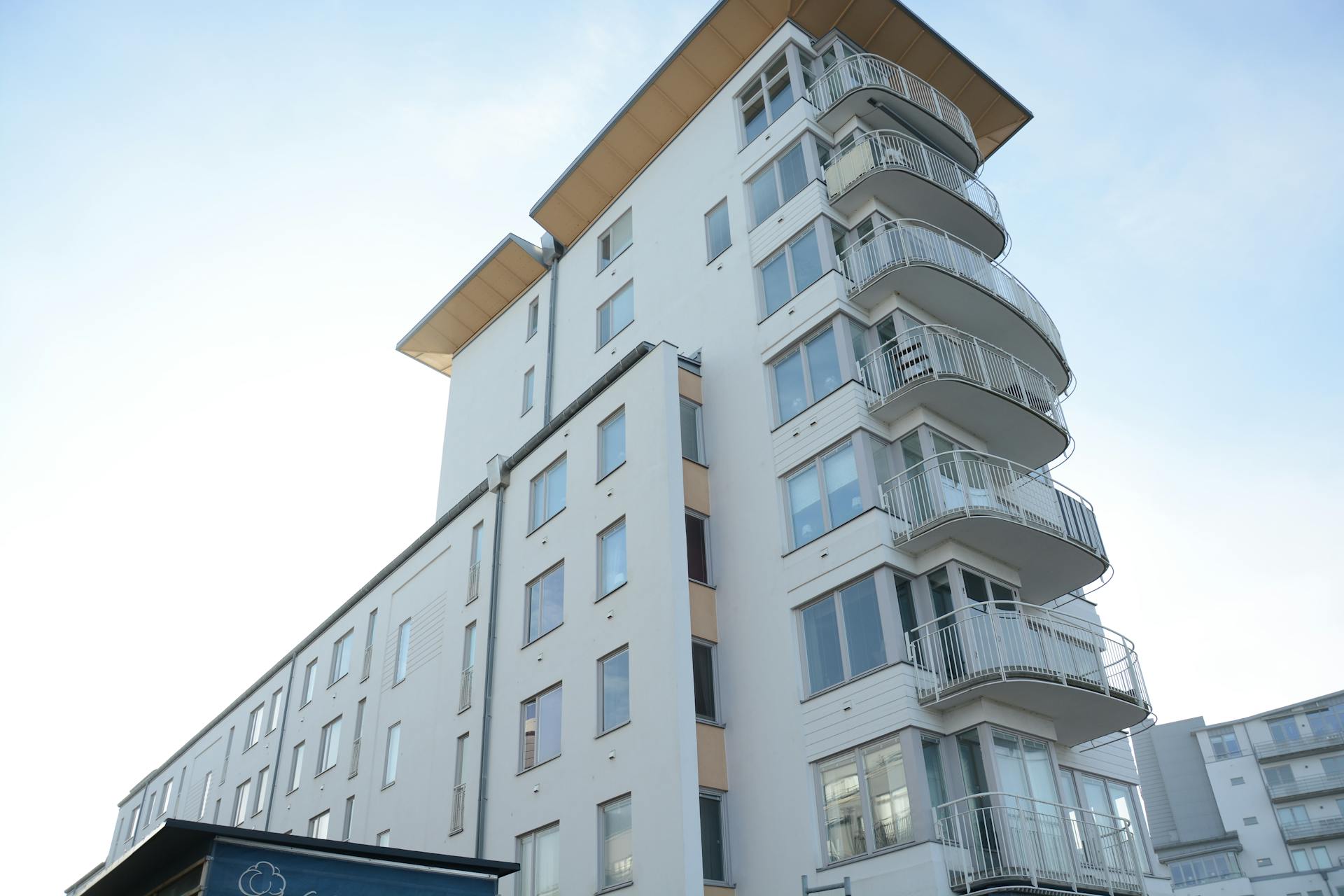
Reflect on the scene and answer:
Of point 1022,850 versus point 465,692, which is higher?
point 465,692

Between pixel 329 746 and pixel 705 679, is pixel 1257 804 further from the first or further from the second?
pixel 705 679

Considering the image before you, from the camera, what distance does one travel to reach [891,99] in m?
23.4

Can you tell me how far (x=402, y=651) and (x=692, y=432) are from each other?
1199 centimetres

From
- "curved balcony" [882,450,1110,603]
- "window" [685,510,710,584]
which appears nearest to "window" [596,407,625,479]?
"window" [685,510,710,584]

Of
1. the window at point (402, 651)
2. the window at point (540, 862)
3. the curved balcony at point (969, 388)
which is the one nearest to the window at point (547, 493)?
the window at point (402, 651)

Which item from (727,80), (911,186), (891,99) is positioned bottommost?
(911,186)

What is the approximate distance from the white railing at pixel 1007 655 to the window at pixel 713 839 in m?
4.40

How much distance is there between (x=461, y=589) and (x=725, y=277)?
10.7 meters

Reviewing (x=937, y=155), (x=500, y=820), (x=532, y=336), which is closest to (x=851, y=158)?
(x=937, y=155)

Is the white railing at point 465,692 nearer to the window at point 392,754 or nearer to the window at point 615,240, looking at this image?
the window at point 392,754

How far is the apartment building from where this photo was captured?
56781 millimetres

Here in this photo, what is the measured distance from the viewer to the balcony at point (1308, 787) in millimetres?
A: 57844

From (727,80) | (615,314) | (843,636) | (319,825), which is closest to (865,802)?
(843,636)

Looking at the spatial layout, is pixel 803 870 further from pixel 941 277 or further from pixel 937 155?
pixel 937 155
